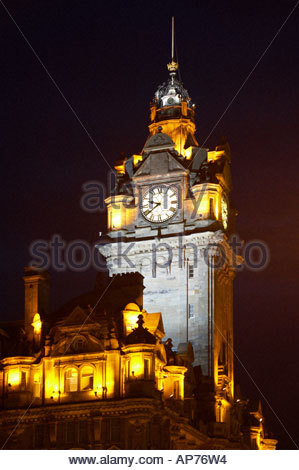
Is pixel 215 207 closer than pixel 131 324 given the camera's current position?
No

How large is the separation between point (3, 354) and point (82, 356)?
8888 mm

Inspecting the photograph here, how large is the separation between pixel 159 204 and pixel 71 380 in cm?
3071

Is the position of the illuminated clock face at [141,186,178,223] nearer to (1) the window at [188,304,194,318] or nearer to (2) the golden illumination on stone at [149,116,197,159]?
(2) the golden illumination on stone at [149,116,197,159]

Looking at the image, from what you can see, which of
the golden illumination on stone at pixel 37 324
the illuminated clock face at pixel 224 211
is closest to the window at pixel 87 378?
the golden illumination on stone at pixel 37 324

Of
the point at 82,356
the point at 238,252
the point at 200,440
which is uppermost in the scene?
the point at 238,252

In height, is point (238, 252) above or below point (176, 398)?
above

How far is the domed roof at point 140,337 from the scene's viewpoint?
98750 mm

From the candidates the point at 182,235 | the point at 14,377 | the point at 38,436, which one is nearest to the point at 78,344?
the point at 14,377

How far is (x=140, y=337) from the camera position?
98875 millimetres

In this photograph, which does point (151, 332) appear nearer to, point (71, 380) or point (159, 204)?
point (71, 380)
